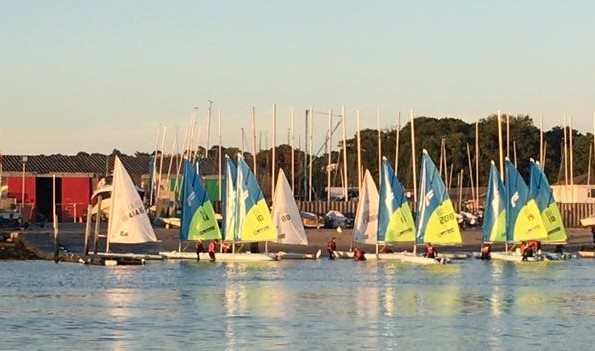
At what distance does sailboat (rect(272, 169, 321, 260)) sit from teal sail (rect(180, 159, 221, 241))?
2.91m

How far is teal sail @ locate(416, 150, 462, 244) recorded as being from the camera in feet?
252

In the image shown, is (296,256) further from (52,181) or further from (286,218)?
(52,181)

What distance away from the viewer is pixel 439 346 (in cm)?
4059

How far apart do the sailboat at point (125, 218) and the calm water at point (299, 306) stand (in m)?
1.91

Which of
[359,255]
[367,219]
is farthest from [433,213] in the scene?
[359,255]

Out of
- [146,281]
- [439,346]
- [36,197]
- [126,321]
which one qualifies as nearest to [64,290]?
[146,281]

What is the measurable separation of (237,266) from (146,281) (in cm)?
1004

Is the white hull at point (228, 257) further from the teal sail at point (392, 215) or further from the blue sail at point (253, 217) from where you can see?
the teal sail at point (392, 215)

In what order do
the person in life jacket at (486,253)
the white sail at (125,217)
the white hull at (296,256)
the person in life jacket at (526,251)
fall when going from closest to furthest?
the white sail at (125,217) < the person in life jacket at (526,251) < the person in life jacket at (486,253) < the white hull at (296,256)

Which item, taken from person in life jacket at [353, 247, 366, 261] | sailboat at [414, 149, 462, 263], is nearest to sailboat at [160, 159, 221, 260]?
person in life jacket at [353, 247, 366, 261]

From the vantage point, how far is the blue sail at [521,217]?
77.8 m

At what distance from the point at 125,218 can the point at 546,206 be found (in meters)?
20.3

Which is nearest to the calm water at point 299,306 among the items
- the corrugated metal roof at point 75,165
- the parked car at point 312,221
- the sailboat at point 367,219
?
the sailboat at point 367,219

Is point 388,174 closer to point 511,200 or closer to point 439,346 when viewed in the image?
point 511,200
